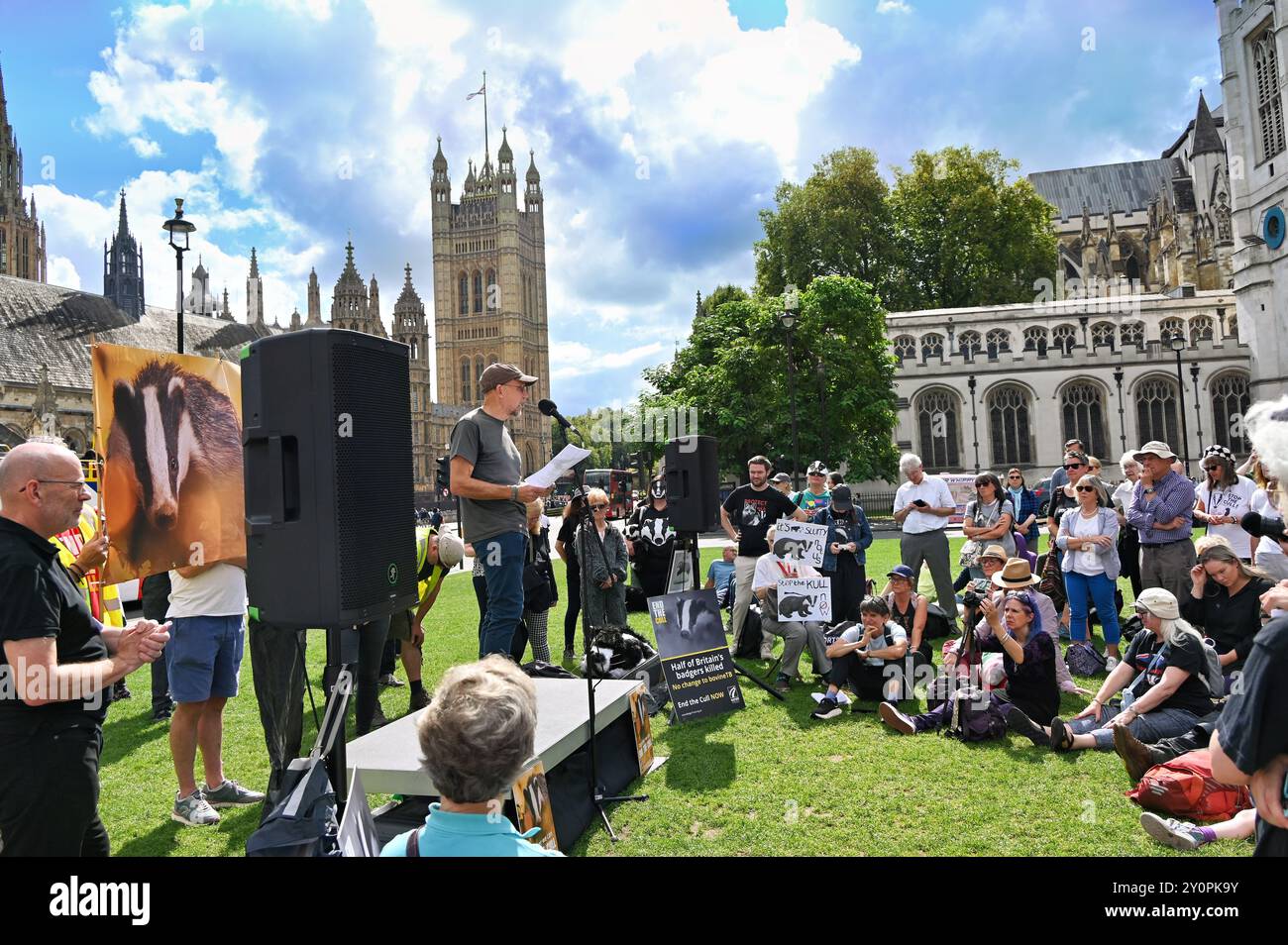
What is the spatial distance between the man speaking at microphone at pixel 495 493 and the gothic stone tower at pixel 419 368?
69754mm

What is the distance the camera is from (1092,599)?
304 inches

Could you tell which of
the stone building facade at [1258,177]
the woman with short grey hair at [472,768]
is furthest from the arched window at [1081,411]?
the woman with short grey hair at [472,768]

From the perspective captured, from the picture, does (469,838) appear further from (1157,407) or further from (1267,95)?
(1157,407)

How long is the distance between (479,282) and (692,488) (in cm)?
9794

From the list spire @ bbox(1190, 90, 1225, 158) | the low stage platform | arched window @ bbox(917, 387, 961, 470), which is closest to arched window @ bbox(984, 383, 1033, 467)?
arched window @ bbox(917, 387, 961, 470)

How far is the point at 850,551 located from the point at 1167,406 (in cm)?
4342

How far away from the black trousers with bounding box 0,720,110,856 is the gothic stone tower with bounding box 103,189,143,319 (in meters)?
73.9

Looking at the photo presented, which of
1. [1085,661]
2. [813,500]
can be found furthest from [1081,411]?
[1085,661]

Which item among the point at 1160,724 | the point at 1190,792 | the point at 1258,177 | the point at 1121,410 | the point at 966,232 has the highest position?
the point at 966,232

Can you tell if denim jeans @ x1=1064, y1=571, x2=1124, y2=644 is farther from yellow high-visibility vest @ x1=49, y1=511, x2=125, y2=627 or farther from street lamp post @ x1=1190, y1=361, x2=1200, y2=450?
street lamp post @ x1=1190, y1=361, x2=1200, y2=450

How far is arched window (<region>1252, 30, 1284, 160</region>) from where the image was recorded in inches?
1417
